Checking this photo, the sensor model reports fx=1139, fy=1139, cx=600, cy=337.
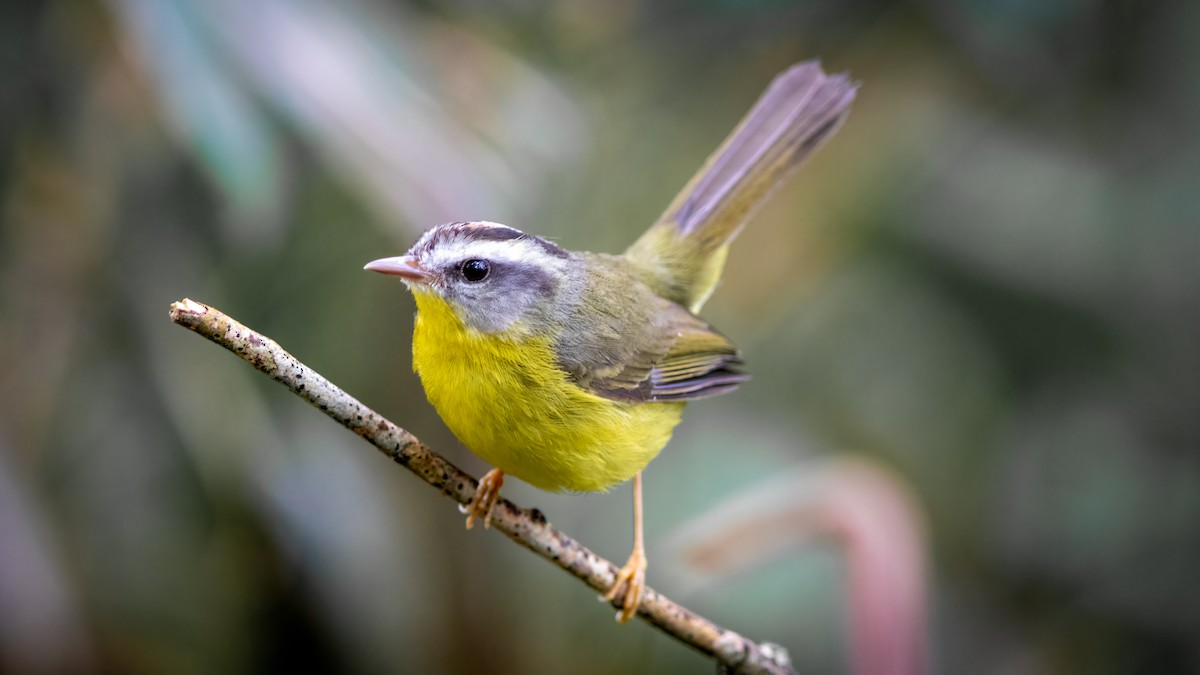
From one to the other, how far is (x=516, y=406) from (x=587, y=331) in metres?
0.35

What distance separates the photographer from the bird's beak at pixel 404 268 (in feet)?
6.36

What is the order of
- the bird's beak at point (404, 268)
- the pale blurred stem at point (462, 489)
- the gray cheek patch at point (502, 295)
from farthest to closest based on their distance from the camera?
the gray cheek patch at point (502, 295)
the bird's beak at point (404, 268)
the pale blurred stem at point (462, 489)

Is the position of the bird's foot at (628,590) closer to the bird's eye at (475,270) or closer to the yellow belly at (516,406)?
the yellow belly at (516,406)

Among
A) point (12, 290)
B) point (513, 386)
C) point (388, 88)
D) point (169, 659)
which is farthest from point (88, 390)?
point (513, 386)

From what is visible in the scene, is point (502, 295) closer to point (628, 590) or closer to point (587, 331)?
point (587, 331)

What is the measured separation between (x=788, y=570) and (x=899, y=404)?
111 centimetres

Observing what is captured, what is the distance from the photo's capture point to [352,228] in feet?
12.0

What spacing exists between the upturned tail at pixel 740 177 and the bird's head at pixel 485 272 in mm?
761

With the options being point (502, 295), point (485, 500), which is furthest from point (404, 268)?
point (485, 500)

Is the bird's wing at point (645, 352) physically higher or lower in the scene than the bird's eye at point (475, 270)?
higher

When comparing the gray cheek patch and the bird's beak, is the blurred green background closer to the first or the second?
the gray cheek patch

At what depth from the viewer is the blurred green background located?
3.17 metres

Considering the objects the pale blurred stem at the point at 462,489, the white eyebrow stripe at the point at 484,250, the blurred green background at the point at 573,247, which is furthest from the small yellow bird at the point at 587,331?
the blurred green background at the point at 573,247

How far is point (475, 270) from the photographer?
2158 millimetres
